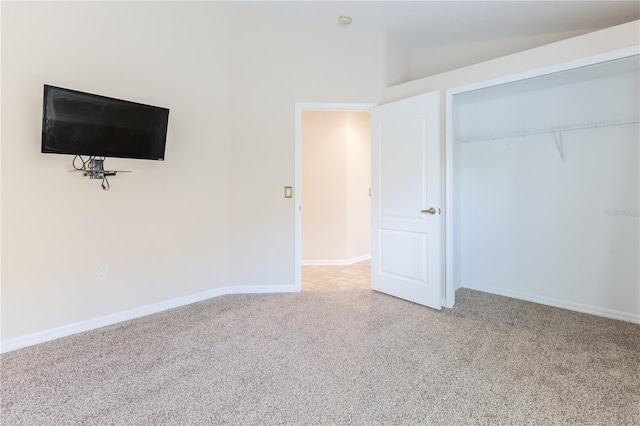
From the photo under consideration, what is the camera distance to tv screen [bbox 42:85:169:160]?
2.12 meters

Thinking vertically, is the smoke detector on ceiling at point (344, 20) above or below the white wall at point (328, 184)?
above

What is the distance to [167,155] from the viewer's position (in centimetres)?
290

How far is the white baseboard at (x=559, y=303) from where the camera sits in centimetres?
269

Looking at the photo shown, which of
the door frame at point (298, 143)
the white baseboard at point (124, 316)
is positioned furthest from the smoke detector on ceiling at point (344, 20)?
the white baseboard at point (124, 316)

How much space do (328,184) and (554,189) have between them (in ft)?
9.30

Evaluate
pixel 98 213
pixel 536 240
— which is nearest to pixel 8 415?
pixel 98 213

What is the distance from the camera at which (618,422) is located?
145 centimetres

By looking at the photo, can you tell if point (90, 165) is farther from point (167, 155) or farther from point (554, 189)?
point (554, 189)

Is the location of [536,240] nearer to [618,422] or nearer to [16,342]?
[618,422]

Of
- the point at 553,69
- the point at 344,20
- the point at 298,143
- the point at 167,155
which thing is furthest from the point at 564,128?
the point at 167,155

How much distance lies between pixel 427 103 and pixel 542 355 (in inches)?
86.8

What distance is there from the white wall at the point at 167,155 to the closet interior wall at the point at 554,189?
142cm

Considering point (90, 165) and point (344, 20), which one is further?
point (344, 20)

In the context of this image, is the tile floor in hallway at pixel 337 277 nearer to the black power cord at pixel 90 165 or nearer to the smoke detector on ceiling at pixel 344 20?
the black power cord at pixel 90 165
